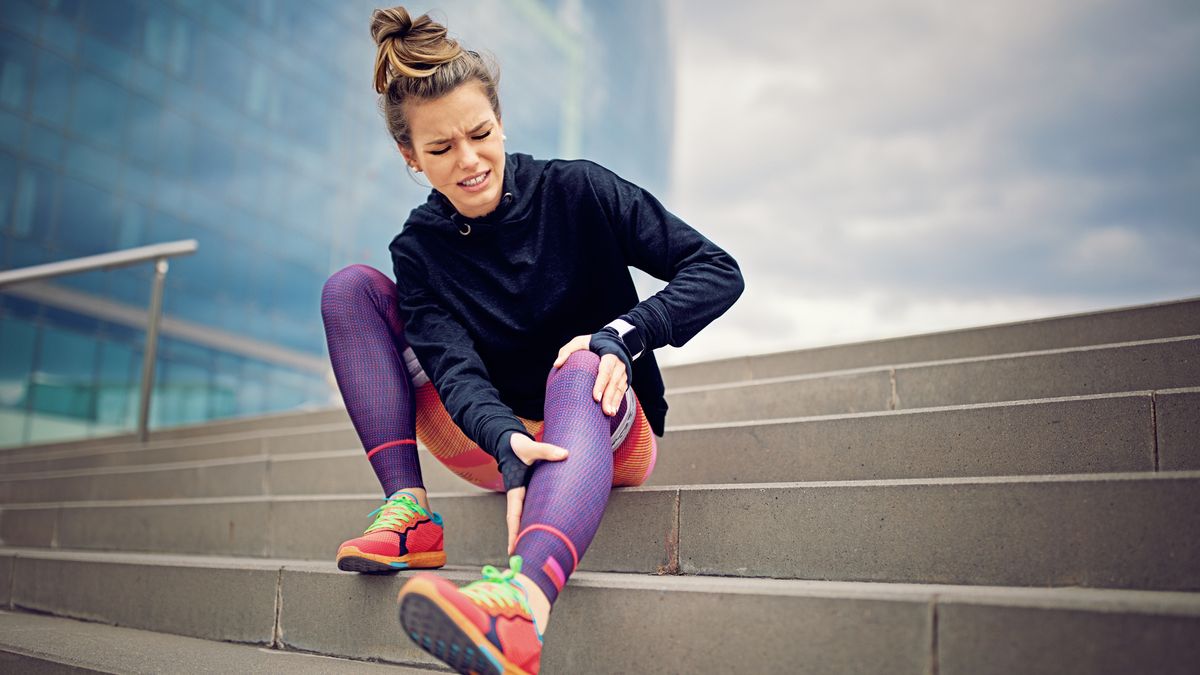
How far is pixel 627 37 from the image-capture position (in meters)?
35.5

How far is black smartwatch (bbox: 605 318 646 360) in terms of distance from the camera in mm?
1738

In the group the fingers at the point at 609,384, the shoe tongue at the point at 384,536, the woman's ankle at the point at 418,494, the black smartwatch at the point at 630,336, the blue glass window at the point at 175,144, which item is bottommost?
the shoe tongue at the point at 384,536

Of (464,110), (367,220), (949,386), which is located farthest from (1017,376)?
(367,220)

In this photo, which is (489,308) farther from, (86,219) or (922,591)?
(86,219)

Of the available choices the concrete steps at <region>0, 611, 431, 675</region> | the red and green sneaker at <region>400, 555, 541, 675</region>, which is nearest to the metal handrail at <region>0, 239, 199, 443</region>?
the concrete steps at <region>0, 611, 431, 675</region>

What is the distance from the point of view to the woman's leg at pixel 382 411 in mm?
1872

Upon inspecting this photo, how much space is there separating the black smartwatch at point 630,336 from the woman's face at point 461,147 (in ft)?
1.44

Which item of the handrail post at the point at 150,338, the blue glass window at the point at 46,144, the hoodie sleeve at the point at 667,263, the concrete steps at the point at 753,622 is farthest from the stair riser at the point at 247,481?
the blue glass window at the point at 46,144

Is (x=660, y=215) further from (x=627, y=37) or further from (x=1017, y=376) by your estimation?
(x=627, y=37)

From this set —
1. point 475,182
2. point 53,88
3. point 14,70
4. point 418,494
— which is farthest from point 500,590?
point 53,88

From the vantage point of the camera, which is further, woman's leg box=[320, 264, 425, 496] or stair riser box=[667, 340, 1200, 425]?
stair riser box=[667, 340, 1200, 425]

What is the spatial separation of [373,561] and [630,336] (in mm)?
705

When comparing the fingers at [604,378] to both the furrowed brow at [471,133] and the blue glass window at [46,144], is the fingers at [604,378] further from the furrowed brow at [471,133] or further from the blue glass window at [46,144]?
the blue glass window at [46,144]

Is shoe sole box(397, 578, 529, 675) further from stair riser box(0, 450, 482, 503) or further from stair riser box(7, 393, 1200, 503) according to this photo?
stair riser box(0, 450, 482, 503)
